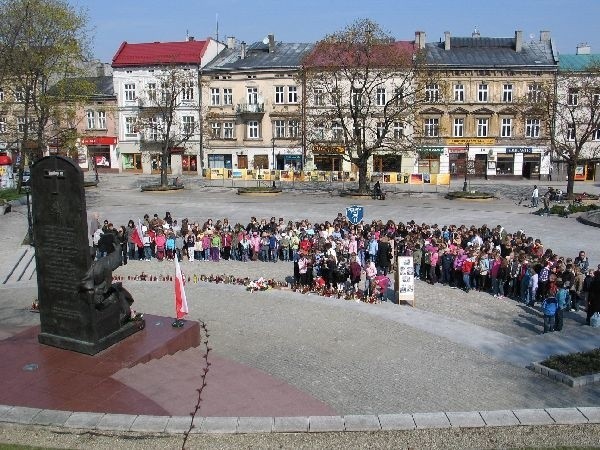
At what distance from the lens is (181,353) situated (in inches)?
547

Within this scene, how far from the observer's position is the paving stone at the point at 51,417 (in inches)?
397

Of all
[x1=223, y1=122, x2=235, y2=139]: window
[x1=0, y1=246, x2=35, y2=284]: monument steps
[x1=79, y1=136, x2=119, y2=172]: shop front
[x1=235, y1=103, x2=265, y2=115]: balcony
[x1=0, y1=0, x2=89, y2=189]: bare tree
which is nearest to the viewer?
[x1=0, y1=246, x2=35, y2=284]: monument steps

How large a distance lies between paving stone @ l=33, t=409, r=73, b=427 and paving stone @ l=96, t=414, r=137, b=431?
2.05 ft

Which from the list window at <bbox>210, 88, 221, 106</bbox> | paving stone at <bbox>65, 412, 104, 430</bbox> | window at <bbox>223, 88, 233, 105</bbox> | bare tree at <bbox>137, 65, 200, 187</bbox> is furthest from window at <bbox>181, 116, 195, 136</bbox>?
paving stone at <bbox>65, 412, 104, 430</bbox>

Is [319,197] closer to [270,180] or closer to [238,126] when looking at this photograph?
[270,180]

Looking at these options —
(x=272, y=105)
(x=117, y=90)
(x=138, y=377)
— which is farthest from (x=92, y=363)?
(x=117, y=90)

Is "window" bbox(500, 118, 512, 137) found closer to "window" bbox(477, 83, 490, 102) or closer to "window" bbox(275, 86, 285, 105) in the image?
"window" bbox(477, 83, 490, 102)

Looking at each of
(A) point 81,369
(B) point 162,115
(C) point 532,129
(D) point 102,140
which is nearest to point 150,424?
(A) point 81,369

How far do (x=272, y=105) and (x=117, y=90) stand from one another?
1605cm

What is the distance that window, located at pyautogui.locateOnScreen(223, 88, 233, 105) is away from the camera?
201ft

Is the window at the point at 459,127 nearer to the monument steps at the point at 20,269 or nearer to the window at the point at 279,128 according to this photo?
the window at the point at 279,128

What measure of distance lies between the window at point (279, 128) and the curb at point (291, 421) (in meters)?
51.7

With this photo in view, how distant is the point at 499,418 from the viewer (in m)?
10.4

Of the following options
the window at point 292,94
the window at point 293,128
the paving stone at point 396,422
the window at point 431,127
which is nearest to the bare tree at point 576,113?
the window at point 431,127
